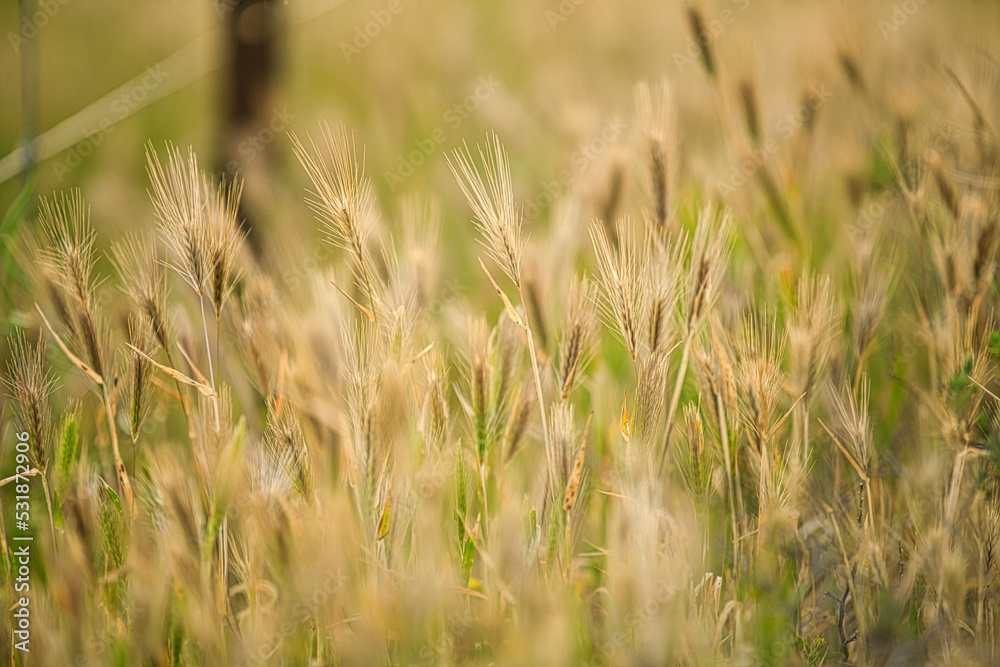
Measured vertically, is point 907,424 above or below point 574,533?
below

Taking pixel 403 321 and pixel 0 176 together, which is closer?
pixel 403 321

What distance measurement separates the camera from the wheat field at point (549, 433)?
0.62 metres

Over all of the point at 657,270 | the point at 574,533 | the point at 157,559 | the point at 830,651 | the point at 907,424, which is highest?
the point at 657,270

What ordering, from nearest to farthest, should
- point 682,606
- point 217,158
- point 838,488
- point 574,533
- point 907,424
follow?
point 682,606 < point 574,533 < point 838,488 < point 907,424 < point 217,158

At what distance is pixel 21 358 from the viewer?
724 mm

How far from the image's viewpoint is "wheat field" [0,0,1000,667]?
617mm

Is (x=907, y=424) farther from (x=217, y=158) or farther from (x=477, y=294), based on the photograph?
(x=217, y=158)

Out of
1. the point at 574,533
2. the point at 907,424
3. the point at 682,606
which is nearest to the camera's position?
the point at 682,606

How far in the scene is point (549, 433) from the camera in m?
0.70

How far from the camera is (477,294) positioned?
1.61 metres

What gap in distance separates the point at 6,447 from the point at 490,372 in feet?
3.24

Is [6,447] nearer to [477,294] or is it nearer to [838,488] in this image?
[477,294]

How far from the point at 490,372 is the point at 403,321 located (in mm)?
123

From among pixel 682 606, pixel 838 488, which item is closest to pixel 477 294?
pixel 838 488
